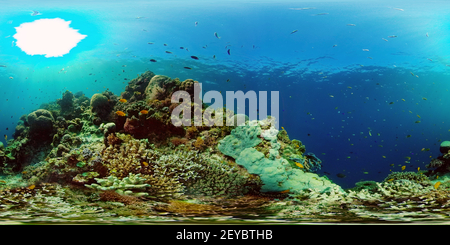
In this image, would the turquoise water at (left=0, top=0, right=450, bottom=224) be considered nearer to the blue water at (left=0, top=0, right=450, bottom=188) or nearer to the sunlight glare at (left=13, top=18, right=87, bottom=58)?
the blue water at (left=0, top=0, right=450, bottom=188)

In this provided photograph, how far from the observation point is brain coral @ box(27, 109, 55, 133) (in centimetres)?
658

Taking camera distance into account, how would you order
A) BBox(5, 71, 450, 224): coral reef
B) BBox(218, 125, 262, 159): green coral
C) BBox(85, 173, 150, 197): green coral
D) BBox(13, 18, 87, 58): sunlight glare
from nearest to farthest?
BBox(5, 71, 450, 224): coral reef → BBox(85, 173, 150, 197): green coral → BBox(218, 125, 262, 159): green coral → BBox(13, 18, 87, 58): sunlight glare

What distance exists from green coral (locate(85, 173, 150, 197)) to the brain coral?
4.04 meters

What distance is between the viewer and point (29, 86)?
28.2ft

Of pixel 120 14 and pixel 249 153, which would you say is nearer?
pixel 249 153

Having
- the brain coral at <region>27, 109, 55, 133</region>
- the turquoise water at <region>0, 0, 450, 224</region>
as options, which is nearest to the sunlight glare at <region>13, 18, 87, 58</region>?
the turquoise water at <region>0, 0, 450, 224</region>

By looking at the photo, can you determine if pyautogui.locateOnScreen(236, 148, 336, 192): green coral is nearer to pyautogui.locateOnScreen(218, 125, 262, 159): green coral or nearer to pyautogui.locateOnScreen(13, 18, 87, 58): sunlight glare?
pyautogui.locateOnScreen(218, 125, 262, 159): green coral

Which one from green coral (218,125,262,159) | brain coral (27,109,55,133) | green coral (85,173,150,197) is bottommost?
green coral (85,173,150,197)

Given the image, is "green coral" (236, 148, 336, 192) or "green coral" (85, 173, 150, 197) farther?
"green coral" (236, 148, 336, 192)

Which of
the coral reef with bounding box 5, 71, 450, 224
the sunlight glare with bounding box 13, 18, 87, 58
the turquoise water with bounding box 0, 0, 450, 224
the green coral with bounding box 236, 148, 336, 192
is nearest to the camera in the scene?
the coral reef with bounding box 5, 71, 450, 224

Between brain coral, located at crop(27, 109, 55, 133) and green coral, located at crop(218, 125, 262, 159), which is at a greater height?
brain coral, located at crop(27, 109, 55, 133)
